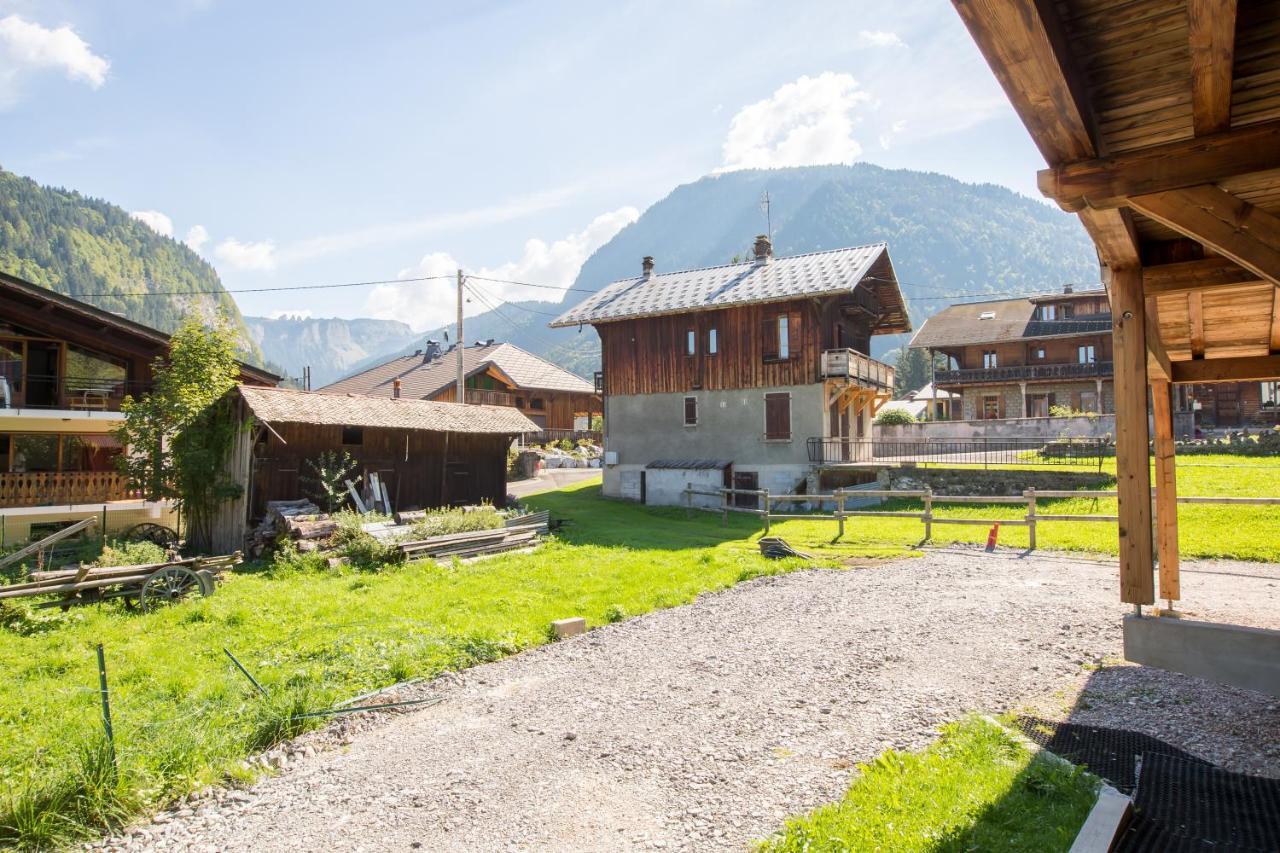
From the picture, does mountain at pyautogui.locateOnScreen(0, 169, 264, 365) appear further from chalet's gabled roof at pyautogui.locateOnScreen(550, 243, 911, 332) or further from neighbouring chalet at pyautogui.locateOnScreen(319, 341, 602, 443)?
chalet's gabled roof at pyautogui.locateOnScreen(550, 243, 911, 332)

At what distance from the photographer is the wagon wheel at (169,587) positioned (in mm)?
12695

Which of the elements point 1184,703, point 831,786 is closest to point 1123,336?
point 1184,703

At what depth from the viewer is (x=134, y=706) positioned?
799cm

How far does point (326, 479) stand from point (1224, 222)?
65.2 feet

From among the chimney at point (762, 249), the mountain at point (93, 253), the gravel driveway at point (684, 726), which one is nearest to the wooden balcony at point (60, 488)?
the gravel driveway at point (684, 726)

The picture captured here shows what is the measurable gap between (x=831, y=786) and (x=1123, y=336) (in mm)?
4236

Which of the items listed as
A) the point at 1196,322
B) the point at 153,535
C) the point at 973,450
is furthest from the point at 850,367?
the point at 153,535

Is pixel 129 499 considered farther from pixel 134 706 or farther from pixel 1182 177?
pixel 1182 177

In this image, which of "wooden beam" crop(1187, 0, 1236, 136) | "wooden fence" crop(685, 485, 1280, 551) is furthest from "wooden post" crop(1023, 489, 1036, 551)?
"wooden beam" crop(1187, 0, 1236, 136)

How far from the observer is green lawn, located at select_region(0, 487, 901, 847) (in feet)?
20.2

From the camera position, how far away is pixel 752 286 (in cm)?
2944

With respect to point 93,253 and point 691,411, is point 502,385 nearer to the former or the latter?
point 691,411

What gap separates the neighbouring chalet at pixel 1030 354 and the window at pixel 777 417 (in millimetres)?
24507

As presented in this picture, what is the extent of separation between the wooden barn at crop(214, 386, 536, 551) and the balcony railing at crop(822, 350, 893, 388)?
11491 millimetres
